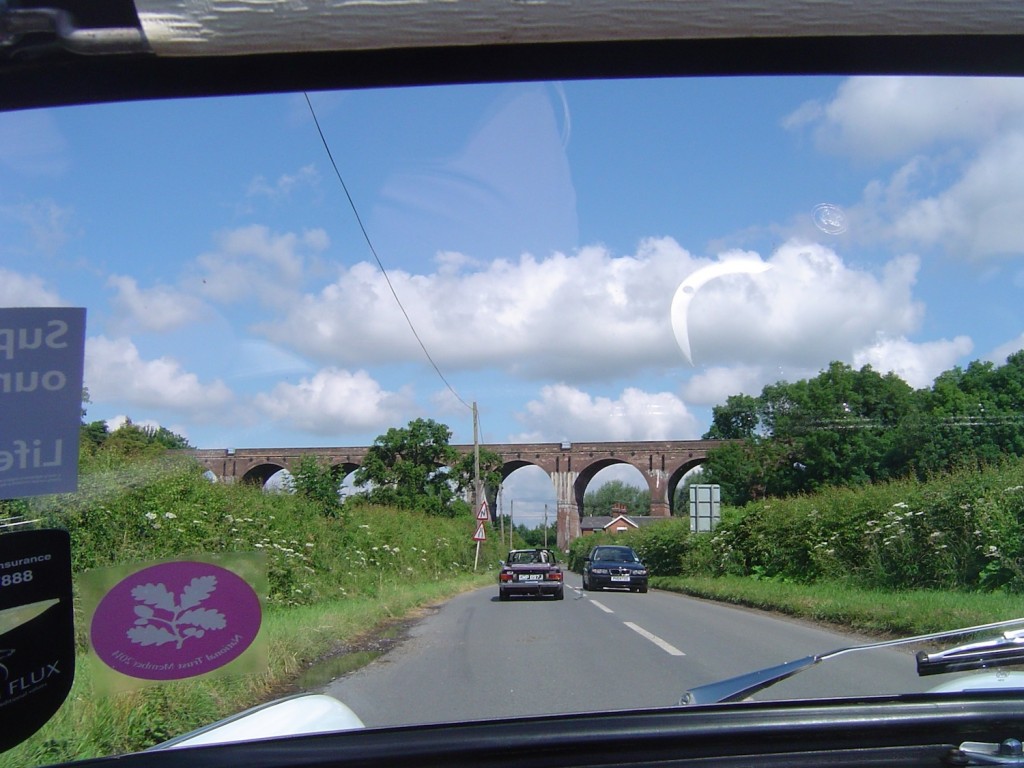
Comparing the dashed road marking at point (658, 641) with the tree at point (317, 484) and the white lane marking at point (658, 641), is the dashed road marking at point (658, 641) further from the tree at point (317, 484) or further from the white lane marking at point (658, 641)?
the tree at point (317, 484)

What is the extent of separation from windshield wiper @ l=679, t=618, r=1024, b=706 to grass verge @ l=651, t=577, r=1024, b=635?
131 inches

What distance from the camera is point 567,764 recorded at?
2250 millimetres

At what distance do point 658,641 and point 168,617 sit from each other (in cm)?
703

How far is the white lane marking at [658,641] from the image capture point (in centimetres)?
816

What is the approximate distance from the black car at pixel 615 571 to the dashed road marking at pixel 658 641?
11.4m

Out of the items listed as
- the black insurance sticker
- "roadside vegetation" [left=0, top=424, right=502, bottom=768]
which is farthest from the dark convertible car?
the black insurance sticker

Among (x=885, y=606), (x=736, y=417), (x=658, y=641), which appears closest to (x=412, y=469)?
(x=736, y=417)

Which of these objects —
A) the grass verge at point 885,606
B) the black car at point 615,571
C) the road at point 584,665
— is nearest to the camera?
the road at point 584,665

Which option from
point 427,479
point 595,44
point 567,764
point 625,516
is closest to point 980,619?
point 427,479

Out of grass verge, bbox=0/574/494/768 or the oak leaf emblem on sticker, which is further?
grass verge, bbox=0/574/494/768

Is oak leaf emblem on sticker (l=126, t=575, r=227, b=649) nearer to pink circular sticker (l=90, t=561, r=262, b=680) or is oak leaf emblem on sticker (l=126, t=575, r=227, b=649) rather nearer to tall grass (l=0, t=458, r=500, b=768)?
pink circular sticker (l=90, t=561, r=262, b=680)

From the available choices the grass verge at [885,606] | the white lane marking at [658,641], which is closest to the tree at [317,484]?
the white lane marking at [658,641]

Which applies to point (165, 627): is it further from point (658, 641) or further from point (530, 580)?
point (530, 580)

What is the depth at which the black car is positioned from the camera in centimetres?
2252
